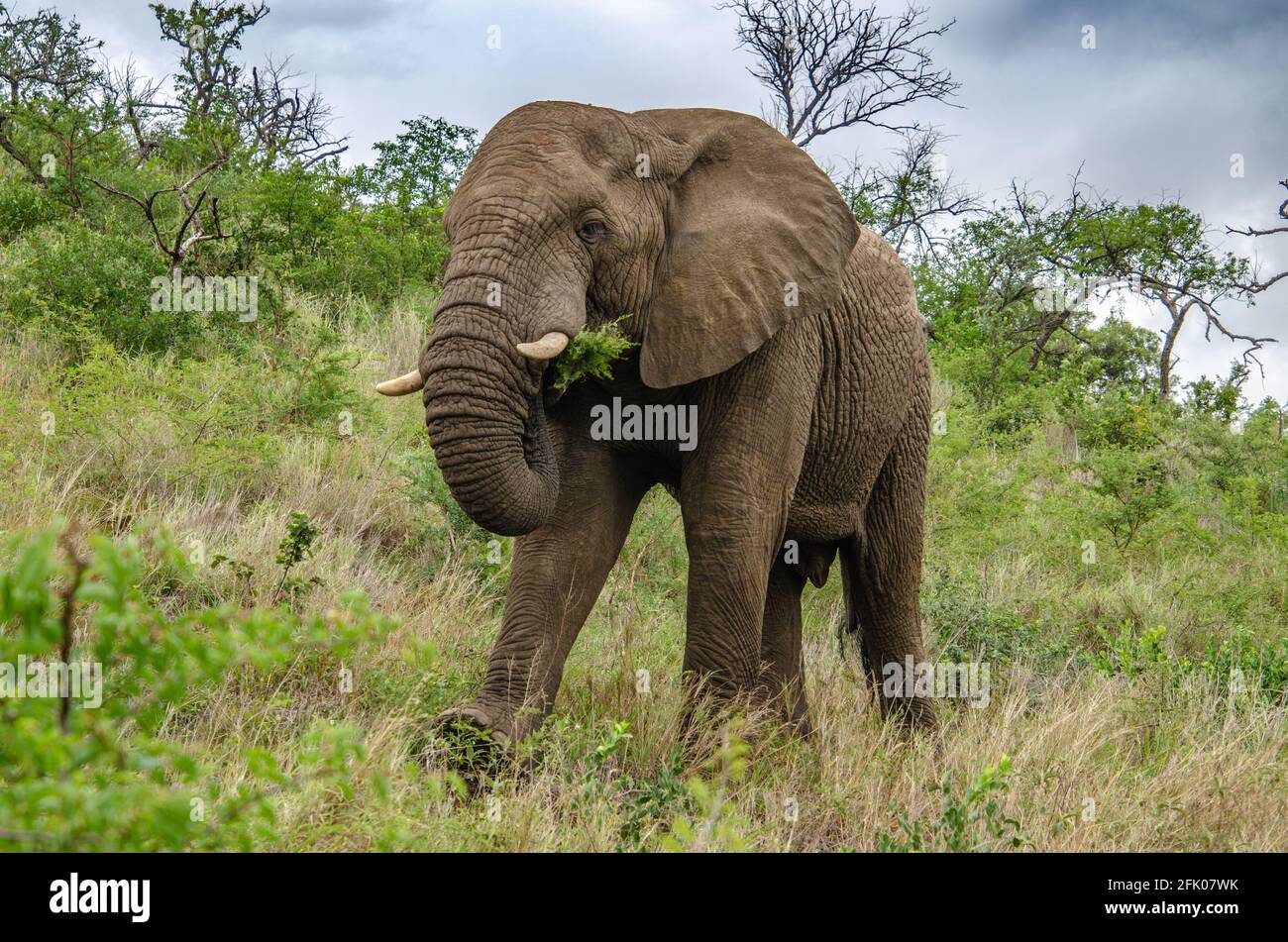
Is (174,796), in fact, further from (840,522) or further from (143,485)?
(143,485)

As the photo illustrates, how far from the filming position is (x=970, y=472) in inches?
482

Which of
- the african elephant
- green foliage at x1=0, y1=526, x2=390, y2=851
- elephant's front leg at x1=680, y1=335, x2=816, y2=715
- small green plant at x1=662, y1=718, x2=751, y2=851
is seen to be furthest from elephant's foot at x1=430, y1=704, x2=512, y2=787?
green foliage at x1=0, y1=526, x2=390, y2=851

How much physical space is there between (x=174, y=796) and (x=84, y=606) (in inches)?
154

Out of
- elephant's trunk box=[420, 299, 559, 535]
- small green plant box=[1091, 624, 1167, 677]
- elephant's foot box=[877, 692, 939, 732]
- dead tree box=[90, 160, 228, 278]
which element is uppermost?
dead tree box=[90, 160, 228, 278]

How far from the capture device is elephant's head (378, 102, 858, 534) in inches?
179

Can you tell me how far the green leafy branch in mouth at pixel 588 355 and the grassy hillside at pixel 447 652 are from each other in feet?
4.48

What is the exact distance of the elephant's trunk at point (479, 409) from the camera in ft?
14.7

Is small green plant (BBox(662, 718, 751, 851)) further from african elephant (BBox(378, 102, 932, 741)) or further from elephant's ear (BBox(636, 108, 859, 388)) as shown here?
elephant's ear (BBox(636, 108, 859, 388))

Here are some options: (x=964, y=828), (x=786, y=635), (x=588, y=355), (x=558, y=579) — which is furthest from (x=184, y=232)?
(x=964, y=828)

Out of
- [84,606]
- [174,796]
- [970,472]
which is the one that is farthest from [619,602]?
[174,796]

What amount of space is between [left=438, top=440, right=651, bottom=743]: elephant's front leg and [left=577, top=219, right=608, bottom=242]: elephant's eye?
38.0 inches

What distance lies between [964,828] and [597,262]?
2.55 m

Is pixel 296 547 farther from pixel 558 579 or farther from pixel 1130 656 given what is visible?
pixel 1130 656

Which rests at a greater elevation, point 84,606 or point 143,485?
point 143,485
